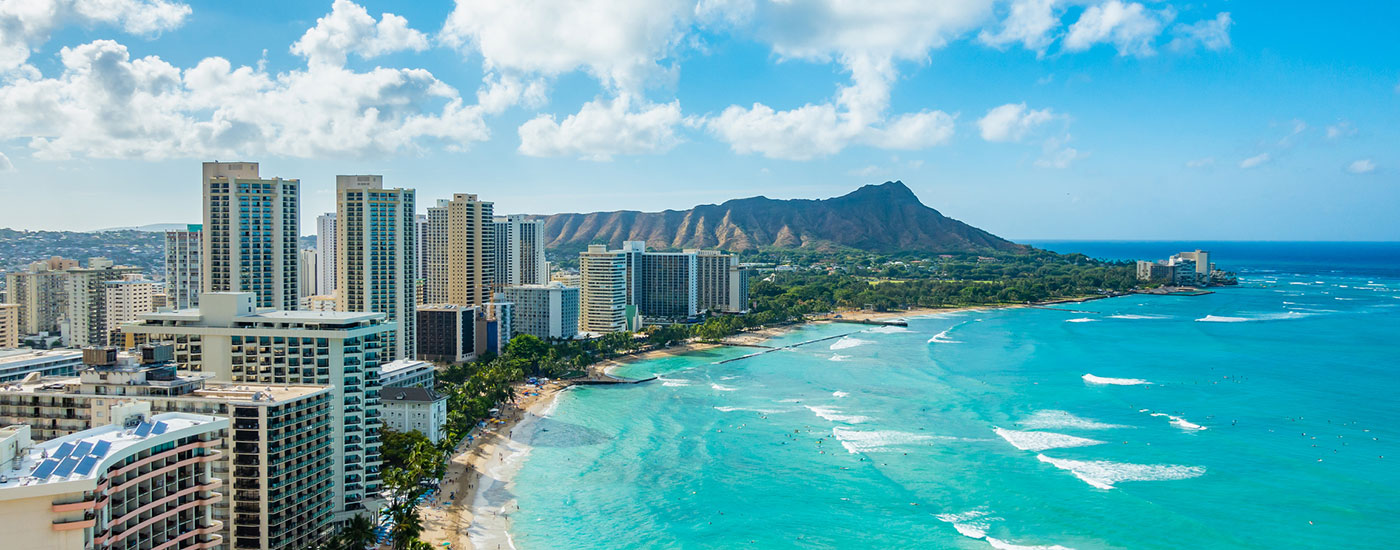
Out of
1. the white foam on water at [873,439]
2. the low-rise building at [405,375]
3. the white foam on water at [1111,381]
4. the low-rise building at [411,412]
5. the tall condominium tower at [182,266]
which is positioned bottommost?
the white foam on water at [873,439]

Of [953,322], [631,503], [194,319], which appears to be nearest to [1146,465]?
[631,503]

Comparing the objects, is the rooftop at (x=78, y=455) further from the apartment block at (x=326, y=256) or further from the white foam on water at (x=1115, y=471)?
the apartment block at (x=326, y=256)

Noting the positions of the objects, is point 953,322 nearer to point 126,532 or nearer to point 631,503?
point 631,503

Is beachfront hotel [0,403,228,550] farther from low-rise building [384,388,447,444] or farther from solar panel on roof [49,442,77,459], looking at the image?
low-rise building [384,388,447,444]

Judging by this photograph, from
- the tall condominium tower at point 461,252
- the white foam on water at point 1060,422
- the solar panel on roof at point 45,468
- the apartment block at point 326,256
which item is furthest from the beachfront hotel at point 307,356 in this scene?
the apartment block at point 326,256

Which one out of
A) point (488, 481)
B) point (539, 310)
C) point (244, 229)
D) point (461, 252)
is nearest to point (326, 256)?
point (461, 252)

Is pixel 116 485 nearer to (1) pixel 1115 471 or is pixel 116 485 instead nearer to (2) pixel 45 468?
(2) pixel 45 468
